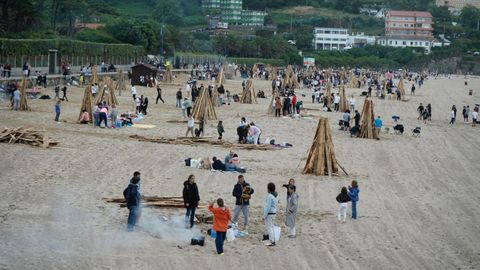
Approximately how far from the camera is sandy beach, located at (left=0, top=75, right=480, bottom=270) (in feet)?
42.6

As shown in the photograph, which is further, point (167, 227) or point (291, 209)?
point (167, 227)

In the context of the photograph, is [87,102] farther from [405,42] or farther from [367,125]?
[405,42]

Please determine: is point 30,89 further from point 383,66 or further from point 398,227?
point 383,66

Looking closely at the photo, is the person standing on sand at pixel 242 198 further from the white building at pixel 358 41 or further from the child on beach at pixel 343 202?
the white building at pixel 358 41

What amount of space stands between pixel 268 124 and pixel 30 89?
45.9 feet

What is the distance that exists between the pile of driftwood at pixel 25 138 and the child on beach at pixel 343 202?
969 centimetres

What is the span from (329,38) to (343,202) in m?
154

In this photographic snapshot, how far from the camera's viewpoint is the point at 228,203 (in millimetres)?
16922

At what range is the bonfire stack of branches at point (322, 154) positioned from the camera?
2066 centimetres

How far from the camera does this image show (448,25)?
193250 millimetres

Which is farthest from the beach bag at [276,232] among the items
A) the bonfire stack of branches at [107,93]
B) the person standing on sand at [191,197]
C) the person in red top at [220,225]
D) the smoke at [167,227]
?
the bonfire stack of branches at [107,93]

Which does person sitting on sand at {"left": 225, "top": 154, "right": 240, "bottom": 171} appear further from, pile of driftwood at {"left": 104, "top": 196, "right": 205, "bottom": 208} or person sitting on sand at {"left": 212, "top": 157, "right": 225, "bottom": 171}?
pile of driftwood at {"left": 104, "top": 196, "right": 205, "bottom": 208}

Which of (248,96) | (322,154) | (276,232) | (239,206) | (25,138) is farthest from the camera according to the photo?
(248,96)

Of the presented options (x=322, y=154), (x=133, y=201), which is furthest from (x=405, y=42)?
(x=133, y=201)
